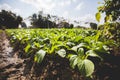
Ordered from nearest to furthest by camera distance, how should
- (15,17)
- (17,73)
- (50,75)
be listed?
(50,75), (17,73), (15,17)

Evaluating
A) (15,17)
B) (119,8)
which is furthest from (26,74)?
(15,17)

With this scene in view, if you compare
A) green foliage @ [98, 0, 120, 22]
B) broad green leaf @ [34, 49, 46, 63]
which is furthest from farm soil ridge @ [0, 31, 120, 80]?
green foliage @ [98, 0, 120, 22]

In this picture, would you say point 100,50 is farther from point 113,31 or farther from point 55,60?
point 55,60

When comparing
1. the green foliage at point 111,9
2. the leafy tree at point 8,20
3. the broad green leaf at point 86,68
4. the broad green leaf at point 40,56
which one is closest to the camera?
the broad green leaf at point 86,68

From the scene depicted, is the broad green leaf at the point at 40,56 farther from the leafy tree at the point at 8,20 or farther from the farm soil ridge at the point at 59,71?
the leafy tree at the point at 8,20

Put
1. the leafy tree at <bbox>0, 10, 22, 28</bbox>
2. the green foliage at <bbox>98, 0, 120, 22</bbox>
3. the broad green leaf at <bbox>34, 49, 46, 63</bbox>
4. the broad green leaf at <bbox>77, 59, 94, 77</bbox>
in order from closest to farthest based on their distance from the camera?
1. the broad green leaf at <bbox>77, 59, 94, 77</bbox>
2. the green foliage at <bbox>98, 0, 120, 22</bbox>
3. the broad green leaf at <bbox>34, 49, 46, 63</bbox>
4. the leafy tree at <bbox>0, 10, 22, 28</bbox>

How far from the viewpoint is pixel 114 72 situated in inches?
92.9

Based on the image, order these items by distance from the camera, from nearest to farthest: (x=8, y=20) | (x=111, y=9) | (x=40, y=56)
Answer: (x=111, y=9), (x=40, y=56), (x=8, y=20)

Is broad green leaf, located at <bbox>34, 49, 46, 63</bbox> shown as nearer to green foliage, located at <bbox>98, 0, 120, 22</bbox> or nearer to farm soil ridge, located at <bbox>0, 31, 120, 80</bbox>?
farm soil ridge, located at <bbox>0, 31, 120, 80</bbox>

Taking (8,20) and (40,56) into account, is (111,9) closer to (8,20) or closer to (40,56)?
(40,56)

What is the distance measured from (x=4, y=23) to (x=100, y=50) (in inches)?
2211

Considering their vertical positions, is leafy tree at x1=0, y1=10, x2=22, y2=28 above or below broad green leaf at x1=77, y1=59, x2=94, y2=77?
above

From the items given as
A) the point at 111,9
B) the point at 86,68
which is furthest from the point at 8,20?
the point at 86,68

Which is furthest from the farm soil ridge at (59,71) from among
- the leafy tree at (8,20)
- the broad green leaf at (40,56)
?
the leafy tree at (8,20)
